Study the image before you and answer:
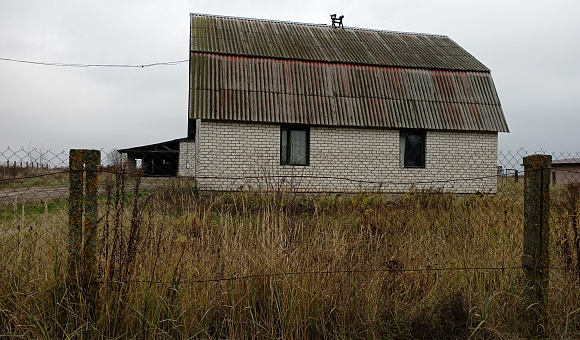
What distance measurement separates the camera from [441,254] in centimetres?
441

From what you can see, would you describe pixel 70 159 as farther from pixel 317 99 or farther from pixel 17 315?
pixel 317 99

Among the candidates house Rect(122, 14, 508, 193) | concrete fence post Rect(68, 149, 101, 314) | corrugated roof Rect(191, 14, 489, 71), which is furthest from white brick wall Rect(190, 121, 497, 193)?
concrete fence post Rect(68, 149, 101, 314)

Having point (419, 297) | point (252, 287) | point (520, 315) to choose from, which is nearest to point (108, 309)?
point (252, 287)

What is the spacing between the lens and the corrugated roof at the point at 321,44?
14.1 m

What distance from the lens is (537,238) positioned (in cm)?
338

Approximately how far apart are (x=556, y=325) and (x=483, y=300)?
21.9 inches

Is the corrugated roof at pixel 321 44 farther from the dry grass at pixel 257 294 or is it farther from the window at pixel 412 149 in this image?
the dry grass at pixel 257 294

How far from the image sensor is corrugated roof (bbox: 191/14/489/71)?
14109 millimetres

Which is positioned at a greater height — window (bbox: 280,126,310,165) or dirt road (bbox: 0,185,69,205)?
window (bbox: 280,126,310,165)

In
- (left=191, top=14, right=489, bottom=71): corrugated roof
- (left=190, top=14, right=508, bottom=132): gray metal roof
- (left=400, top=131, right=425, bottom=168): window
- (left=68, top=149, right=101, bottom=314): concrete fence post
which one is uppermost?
(left=191, top=14, right=489, bottom=71): corrugated roof

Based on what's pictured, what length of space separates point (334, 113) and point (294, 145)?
163 centimetres

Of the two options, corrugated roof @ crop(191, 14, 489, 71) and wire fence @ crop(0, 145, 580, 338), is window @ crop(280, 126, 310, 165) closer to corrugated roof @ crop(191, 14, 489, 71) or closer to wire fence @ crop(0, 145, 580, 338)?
corrugated roof @ crop(191, 14, 489, 71)

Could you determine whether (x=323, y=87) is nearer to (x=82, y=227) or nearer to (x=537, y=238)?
(x=537, y=238)

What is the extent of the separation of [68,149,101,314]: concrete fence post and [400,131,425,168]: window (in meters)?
12.0
